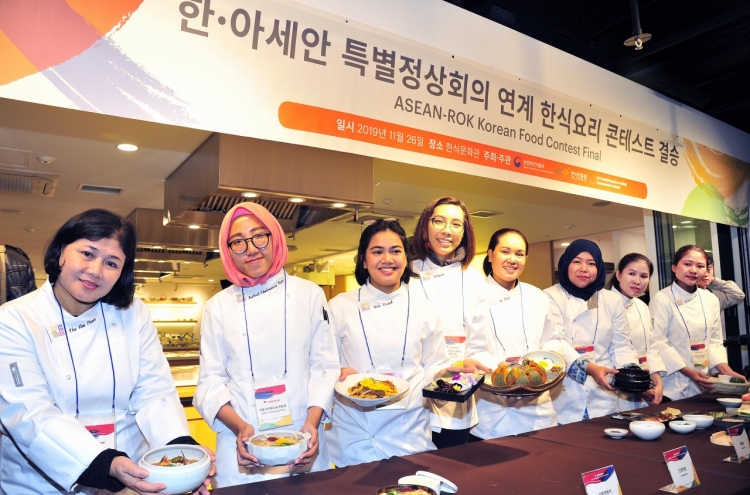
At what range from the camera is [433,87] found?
3.04 meters

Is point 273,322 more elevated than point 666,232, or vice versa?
point 666,232

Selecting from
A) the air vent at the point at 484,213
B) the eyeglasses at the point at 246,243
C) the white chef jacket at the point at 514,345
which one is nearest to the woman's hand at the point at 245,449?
the eyeglasses at the point at 246,243

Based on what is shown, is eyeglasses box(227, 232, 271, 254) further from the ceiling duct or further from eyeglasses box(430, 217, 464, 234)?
the ceiling duct

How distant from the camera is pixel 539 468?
169 centimetres

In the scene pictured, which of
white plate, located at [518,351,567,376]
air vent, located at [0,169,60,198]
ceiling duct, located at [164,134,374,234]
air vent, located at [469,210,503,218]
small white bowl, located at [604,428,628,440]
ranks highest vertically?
air vent, located at [469,210,503,218]

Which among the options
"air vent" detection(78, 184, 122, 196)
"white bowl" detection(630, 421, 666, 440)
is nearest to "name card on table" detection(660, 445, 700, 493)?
"white bowl" detection(630, 421, 666, 440)

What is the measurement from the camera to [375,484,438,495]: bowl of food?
137cm

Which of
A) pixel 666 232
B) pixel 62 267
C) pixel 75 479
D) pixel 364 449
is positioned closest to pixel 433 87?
pixel 364 449

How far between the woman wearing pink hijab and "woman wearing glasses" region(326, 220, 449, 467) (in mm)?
175

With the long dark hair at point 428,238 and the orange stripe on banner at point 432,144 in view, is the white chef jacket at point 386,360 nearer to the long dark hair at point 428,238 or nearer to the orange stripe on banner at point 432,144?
the long dark hair at point 428,238

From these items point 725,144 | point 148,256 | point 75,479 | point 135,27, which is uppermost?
point 725,144

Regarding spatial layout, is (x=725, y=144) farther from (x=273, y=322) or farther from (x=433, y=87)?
(x=273, y=322)

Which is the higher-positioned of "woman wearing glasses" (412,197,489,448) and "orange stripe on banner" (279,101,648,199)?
"orange stripe on banner" (279,101,648,199)

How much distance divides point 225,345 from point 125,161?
9.66 ft
